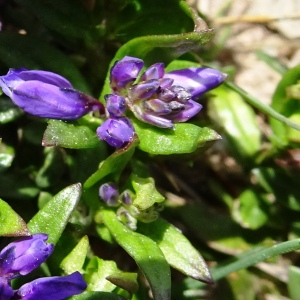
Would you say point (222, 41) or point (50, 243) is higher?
point (222, 41)

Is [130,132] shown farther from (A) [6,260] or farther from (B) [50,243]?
(A) [6,260]

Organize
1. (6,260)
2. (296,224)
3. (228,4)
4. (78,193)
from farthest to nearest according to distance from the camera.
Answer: (228,4)
(296,224)
(78,193)
(6,260)

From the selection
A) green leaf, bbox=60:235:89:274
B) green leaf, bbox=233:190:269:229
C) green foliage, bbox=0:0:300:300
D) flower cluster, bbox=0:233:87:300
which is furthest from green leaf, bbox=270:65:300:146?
flower cluster, bbox=0:233:87:300

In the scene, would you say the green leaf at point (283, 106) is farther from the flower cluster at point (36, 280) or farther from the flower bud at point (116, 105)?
the flower cluster at point (36, 280)

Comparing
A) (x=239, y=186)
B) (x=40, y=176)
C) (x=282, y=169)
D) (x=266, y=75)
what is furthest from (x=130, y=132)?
(x=266, y=75)

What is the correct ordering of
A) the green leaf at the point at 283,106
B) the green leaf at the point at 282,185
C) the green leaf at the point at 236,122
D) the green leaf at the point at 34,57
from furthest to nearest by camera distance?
the green leaf at the point at 236,122
the green leaf at the point at 282,185
the green leaf at the point at 283,106
the green leaf at the point at 34,57

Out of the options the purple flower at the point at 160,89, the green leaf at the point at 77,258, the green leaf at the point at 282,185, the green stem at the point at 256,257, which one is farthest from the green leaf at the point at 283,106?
the green leaf at the point at 77,258

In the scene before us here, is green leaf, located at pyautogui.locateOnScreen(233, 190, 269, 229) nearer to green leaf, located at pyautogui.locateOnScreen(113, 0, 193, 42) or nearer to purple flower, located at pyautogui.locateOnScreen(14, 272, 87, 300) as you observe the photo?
green leaf, located at pyautogui.locateOnScreen(113, 0, 193, 42)
